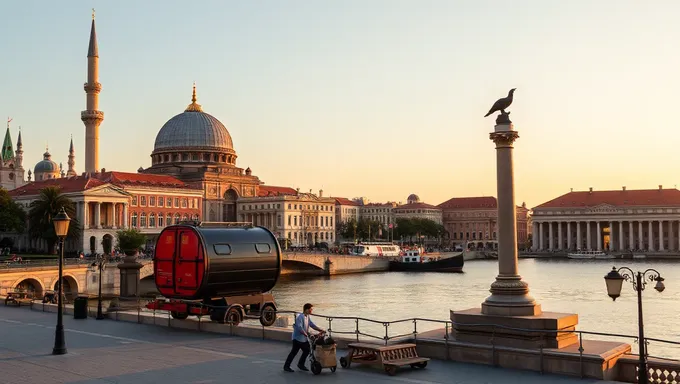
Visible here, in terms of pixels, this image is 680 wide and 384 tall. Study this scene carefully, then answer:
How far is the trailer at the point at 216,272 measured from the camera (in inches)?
994

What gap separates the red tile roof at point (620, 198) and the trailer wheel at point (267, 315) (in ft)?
528

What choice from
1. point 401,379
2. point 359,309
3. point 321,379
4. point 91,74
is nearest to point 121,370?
point 321,379

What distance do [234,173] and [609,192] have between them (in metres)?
89.9

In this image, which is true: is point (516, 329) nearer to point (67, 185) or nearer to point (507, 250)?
point (507, 250)

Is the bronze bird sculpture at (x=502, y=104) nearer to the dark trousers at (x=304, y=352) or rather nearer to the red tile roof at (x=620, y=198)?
the dark trousers at (x=304, y=352)

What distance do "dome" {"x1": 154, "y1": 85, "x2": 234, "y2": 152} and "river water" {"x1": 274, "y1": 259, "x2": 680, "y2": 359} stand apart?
6015cm

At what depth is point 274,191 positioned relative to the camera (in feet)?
539

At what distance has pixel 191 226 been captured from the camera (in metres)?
26.0

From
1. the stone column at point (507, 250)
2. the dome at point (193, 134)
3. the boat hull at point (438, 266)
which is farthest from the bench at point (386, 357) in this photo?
the dome at point (193, 134)

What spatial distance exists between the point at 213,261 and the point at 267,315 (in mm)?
2867

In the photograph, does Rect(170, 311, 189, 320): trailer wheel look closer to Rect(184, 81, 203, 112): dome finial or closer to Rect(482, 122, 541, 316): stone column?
Rect(482, 122, 541, 316): stone column

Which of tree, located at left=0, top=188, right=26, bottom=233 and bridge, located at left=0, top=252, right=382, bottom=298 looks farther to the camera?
tree, located at left=0, top=188, right=26, bottom=233

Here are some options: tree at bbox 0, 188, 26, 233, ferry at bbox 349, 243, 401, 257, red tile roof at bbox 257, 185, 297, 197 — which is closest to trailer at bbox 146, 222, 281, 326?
tree at bbox 0, 188, 26, 233

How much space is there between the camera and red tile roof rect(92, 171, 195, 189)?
11739 centimetres
